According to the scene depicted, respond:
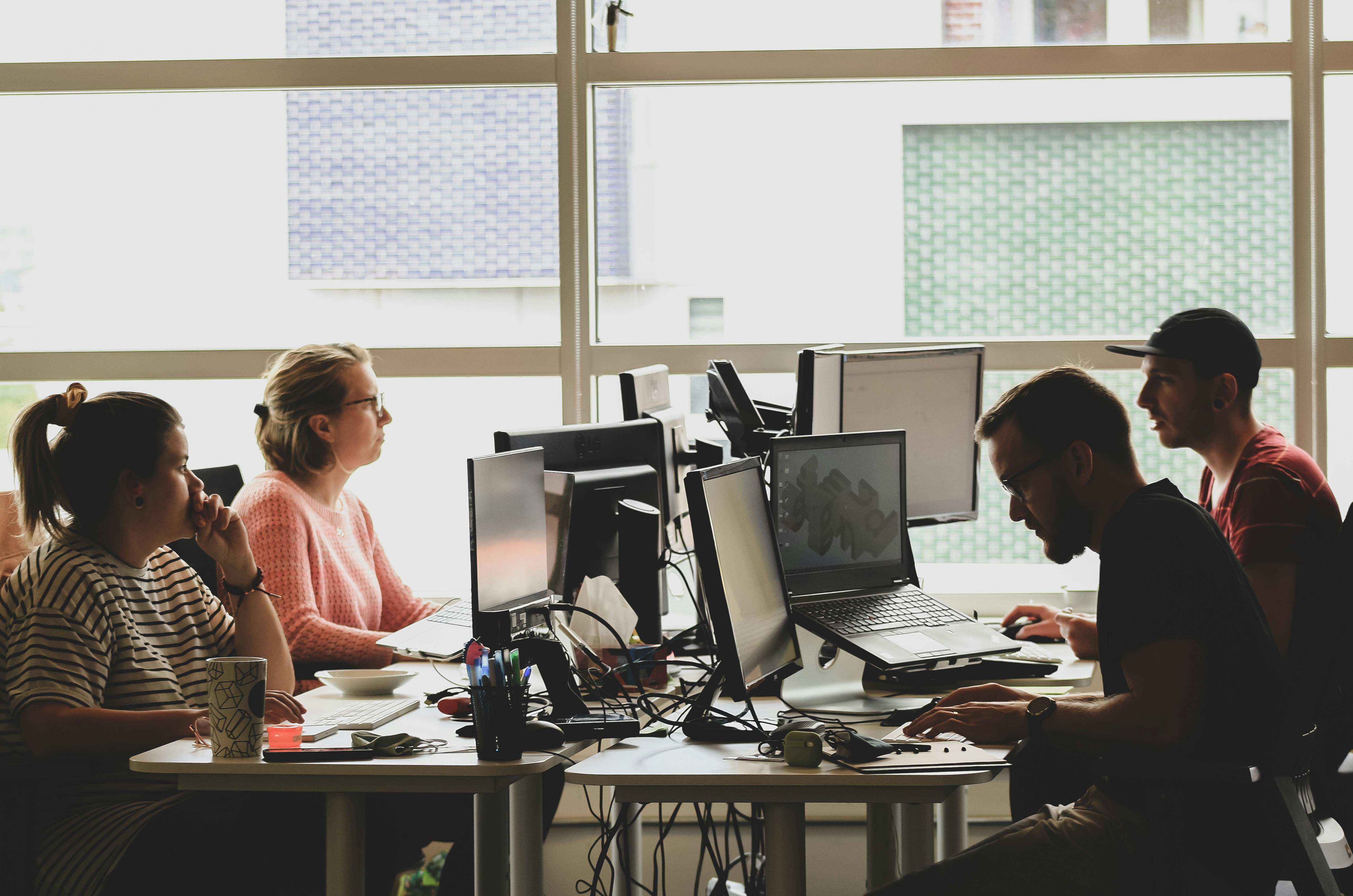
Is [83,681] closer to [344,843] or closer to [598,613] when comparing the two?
[344,843]

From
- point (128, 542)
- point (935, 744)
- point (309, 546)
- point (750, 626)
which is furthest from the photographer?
point (309, 546)

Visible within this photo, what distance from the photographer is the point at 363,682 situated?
2.14 metres

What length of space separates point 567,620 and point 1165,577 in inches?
42.4

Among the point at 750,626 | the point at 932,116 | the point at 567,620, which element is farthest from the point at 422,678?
the point at 932,116

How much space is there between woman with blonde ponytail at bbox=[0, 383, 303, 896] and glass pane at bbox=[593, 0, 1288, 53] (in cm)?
204

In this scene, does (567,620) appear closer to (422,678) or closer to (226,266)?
(422,678)

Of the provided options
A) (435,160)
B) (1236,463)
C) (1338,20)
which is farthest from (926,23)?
(1236,463)

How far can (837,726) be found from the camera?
182cm

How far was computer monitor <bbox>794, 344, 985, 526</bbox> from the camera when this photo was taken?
2.80 meters

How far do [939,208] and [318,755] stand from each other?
249 centimetres

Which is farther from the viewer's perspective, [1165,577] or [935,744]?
[935,744]

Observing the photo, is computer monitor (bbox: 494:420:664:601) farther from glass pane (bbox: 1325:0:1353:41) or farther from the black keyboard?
glass pane (bbox: 1325:0:1353:41)

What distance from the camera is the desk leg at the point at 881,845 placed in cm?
240

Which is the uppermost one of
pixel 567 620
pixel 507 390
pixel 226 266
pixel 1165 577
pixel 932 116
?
pixel 932 116
